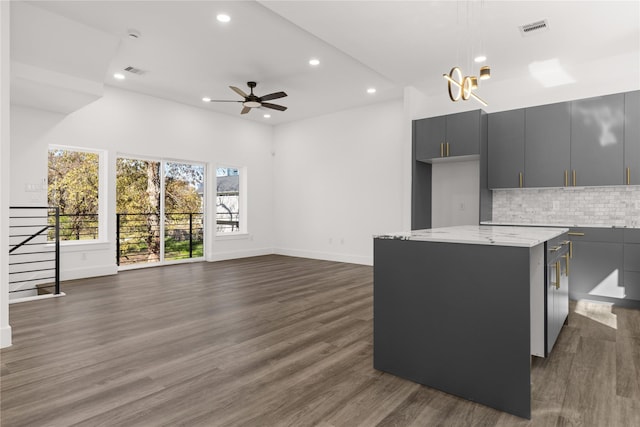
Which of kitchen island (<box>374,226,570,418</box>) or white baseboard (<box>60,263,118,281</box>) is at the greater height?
kitchen island (<box>374,226,570,418</box>)

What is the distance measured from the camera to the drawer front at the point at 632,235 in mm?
4004

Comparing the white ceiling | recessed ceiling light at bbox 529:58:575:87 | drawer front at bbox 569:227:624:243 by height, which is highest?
the white ceiling

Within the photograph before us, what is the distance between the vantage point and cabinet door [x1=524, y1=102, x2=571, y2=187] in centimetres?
465

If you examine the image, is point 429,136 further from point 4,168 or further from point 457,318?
point 4,168

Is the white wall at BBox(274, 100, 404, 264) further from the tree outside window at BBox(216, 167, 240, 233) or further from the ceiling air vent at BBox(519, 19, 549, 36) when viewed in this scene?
the ceiling air vent at BBox(519, 19, 549, 36)

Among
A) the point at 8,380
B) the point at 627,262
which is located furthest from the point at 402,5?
the point at 8,380

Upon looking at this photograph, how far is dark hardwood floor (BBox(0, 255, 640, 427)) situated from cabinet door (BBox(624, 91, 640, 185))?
1624mm

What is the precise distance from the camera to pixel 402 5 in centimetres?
346

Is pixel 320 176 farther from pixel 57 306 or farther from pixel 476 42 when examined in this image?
pixel 57 306

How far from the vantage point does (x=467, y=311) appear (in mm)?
2090

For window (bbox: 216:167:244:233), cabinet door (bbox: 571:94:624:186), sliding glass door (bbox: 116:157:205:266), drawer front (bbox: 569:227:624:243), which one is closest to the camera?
drawer front (bbox: 569:227:624:243)

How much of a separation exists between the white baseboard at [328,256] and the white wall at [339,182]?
0.02 m

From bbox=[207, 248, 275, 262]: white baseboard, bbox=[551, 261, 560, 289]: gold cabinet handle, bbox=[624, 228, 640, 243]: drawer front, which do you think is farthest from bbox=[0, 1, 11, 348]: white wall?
bbox=[624, 228, 640, 243]: drawer front

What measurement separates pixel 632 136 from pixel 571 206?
1068mm
